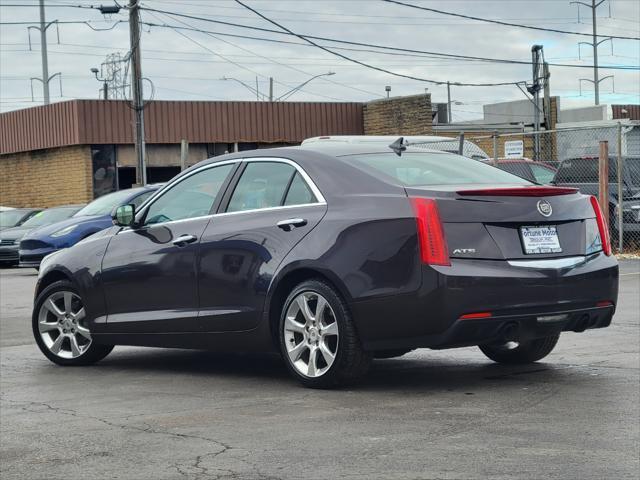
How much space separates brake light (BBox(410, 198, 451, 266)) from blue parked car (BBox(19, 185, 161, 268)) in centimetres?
1382

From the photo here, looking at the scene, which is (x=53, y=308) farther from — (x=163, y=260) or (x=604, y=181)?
(x=604, y=181)

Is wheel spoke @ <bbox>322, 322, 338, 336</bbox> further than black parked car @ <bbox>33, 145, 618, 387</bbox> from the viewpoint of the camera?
Yes

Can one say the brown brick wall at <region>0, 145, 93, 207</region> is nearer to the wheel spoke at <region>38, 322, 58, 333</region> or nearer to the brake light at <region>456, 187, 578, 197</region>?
the wheel spoke at <region>38, 322, 58, 333</region>

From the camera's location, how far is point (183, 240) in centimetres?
849

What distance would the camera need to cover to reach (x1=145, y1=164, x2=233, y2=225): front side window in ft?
28.2

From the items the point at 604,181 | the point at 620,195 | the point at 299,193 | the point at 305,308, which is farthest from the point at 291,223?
the point at 604,181

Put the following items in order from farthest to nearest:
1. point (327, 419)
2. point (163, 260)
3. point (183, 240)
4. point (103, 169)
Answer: point (103, 169) < point (163, 260) < point (183, 240) < point (327, 419)

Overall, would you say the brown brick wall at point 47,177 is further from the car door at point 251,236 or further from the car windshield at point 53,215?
the car door at point 251,236

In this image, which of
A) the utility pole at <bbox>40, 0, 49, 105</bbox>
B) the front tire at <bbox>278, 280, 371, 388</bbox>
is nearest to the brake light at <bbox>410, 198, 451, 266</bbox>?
the front tire at <bbox>278, 280, 371, 388</bbox>

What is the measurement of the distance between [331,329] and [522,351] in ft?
5.90

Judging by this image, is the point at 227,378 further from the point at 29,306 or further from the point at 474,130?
the point at 474,130

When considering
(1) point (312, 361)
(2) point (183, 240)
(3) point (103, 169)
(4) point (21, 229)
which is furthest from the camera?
(3) point (103, 169)

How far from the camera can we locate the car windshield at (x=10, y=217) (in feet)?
99.7

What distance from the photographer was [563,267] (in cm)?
740
